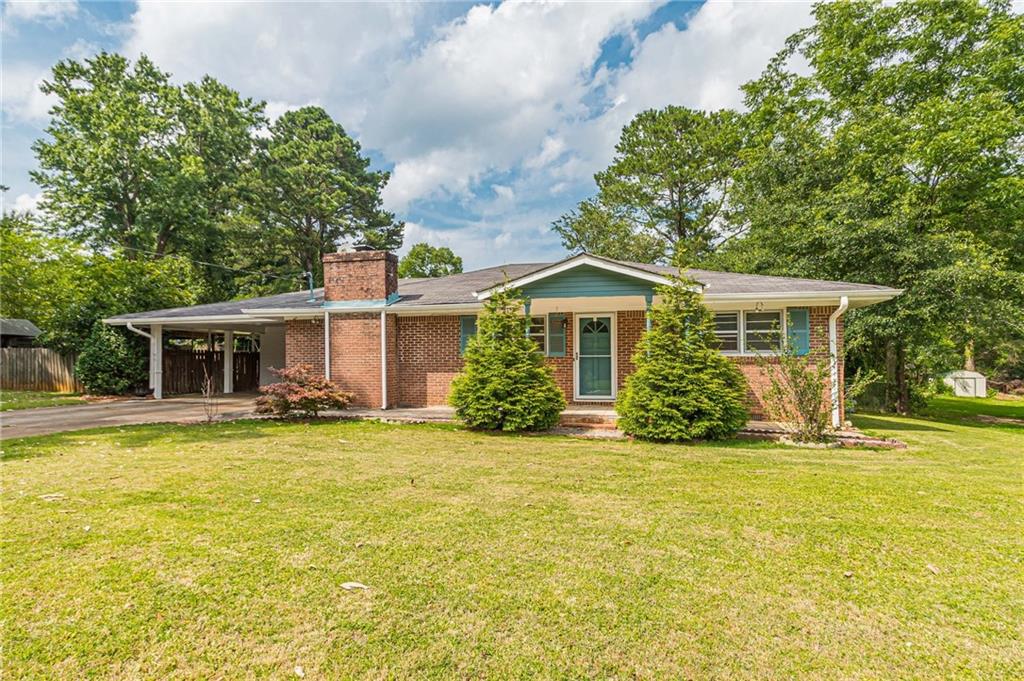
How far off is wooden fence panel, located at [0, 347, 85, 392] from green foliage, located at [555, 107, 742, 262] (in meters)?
24.5

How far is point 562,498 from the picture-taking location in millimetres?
4887

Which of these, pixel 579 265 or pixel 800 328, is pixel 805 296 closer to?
pixel 800 328

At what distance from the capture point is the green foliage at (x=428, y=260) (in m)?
40.7

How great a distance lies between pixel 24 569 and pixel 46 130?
36418 mm

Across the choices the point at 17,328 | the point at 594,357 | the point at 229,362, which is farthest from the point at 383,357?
the point at 17,328

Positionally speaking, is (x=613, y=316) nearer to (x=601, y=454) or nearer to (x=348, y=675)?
(x=601, y=454)

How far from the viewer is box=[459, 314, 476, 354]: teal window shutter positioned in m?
11.9

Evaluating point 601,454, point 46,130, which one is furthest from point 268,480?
point 46,130

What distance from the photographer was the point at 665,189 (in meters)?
26.6

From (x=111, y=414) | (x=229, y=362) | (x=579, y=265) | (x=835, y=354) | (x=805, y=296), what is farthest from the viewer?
(x=229, y=362)

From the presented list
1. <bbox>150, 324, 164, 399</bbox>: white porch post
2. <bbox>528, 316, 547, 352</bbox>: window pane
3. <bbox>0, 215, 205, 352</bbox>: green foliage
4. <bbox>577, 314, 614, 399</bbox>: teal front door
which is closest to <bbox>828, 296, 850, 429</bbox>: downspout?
<bbox>577, 314, 614, 399</bbox>: teal front door

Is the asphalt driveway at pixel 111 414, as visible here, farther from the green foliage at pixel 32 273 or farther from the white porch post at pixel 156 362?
the green foliage at pixel 32 273

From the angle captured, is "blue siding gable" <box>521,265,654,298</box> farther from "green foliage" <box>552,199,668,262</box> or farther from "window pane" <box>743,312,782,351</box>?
"green foliage" <box>552,199,668,262</box>

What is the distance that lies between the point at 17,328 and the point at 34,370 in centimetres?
1254
